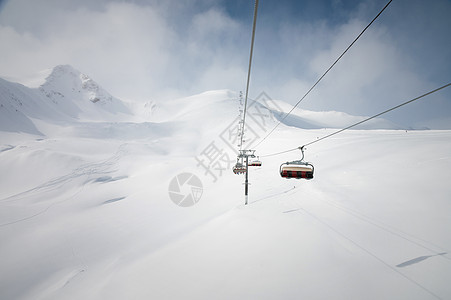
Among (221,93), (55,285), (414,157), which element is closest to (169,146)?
(55,285)

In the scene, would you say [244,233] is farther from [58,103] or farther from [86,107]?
[86,107]

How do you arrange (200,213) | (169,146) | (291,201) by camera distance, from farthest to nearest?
→ (169,146)
(200,213)
(291,201)

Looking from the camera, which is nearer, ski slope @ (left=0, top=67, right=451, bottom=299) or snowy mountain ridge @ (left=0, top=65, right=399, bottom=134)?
ski slope @ (left=0, top=67, right=451, bottom=299)

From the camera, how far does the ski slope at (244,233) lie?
6.45 meters

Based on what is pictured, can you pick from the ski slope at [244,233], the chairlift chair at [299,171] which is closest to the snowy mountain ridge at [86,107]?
the ski slope at [244,233]

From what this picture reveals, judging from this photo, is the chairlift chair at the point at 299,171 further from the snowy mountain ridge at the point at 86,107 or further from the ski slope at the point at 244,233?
the snowy mountain ridge at the point at 86,107

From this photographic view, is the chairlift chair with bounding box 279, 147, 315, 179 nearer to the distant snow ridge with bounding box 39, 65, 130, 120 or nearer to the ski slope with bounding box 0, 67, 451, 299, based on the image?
the ski slope with bounding box 0, 67, 451, 299

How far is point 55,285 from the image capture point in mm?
11672

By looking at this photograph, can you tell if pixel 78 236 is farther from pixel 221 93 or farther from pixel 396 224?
pixel 221 93

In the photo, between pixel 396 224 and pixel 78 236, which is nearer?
Result: pixel 396 224

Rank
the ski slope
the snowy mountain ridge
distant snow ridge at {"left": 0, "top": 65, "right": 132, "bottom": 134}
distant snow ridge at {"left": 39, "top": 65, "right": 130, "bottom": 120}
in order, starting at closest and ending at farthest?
1. the ski slope
2. distant snow ridge at {"left": 0, "top": 65, "right": 132, "bottom": 134}
3. the snowy mountain ridge
4. distant snow ridge at {"left": 39, "top": 65, "right": 130, "bottom": 120}

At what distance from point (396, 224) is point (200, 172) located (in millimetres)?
33040

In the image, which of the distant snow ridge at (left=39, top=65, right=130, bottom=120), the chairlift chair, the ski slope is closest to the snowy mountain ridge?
the distant snow ridge at (left=39, top=65, right=130, bottom=120)

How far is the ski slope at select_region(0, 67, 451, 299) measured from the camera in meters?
6.45
